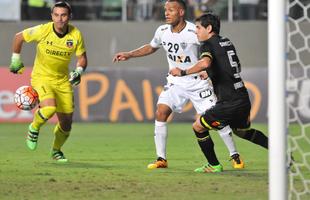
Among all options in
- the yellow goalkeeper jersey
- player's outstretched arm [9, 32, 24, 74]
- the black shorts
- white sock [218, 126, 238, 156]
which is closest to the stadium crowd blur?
the yellow goalkeeper jersey

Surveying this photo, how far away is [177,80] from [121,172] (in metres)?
1.60

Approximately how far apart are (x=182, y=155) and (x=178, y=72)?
10.1ft

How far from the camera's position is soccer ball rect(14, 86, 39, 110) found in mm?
11086

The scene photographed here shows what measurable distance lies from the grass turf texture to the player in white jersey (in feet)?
1.20

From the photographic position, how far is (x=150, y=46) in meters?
11.0

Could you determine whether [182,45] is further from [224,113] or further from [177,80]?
[224,113]

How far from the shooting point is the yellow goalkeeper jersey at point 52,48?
37.1 ft

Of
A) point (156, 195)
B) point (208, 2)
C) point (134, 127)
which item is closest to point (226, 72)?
point (156, 195)

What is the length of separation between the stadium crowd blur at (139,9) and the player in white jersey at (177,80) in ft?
32.2

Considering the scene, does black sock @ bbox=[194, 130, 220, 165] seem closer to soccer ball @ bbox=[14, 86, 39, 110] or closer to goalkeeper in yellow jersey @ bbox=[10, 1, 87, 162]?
goalkeeper in yellow jersey @ bbox=[10, 1, 87, 162]

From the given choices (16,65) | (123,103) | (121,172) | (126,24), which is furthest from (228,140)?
(126,24)

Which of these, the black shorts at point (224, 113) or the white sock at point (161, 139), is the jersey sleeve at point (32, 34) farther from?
the black shorts at point (224, 113)

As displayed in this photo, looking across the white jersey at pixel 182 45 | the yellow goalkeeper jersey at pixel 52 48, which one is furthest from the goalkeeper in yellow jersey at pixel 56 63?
the white jersey at pixel 182 45

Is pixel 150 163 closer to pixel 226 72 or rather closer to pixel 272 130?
pixel 226 72
